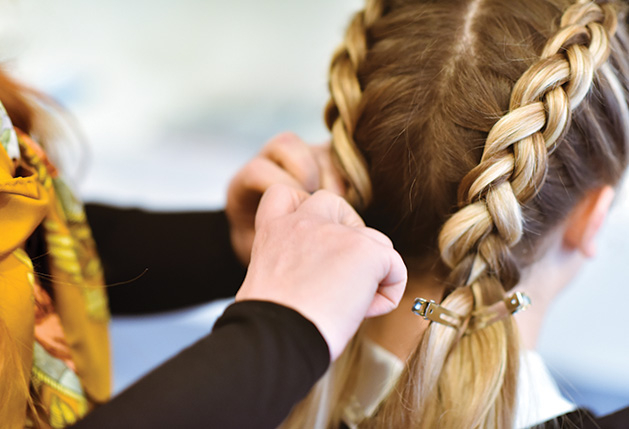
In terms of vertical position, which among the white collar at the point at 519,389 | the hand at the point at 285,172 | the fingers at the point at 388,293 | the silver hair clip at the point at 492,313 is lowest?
the white collar at the point at 519,389

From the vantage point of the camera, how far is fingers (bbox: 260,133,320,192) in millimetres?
650

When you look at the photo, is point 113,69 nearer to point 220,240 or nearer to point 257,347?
point 220,240

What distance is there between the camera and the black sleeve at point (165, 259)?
975 millimetres

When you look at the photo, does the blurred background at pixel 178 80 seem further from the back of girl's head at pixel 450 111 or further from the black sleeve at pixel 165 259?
the back of girl's head at pixel 450 111

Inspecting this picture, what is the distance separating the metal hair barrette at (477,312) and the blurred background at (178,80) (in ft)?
3.94

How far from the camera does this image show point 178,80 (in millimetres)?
1800

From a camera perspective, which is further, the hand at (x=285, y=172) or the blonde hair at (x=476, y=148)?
the hand at (x=285, y=172)

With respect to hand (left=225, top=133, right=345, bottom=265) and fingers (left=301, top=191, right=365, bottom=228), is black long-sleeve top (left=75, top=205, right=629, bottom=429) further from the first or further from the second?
hand (left=225, top=133, right=345, bottom=265)

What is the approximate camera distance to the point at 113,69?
5.86 ft

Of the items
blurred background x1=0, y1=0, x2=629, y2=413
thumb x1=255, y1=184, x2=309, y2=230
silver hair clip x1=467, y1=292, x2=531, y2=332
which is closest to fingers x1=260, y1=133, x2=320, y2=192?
thumb x1=255, y1=184, x2=309, y2=230

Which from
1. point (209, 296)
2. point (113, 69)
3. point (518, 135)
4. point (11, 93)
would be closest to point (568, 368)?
point (209, 296)

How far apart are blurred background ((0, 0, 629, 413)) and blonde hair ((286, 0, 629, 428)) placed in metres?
1.10

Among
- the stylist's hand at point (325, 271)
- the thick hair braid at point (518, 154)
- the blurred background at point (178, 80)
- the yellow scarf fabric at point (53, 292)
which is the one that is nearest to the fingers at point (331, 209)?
the stylist's hand at point (325, 271)

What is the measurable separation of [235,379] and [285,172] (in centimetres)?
35
